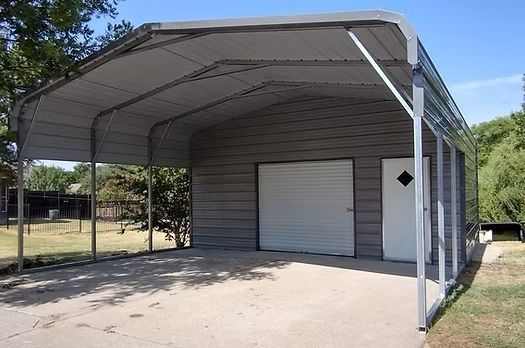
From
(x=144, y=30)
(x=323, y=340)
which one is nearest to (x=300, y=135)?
(x=144, y=30)

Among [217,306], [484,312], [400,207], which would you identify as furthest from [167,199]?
[484,312]

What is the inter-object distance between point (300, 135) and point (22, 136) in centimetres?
559

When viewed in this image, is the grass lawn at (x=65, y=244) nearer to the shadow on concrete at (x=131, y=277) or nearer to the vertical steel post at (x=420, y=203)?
the shadow on concrete at (x=131, y=277)

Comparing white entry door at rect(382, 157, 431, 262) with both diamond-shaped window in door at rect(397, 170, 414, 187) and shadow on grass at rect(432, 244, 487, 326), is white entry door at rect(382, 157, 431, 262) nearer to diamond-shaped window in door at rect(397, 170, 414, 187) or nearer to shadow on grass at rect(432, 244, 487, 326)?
diamond-shaped window in door at rect(397, 170, 414, 187)

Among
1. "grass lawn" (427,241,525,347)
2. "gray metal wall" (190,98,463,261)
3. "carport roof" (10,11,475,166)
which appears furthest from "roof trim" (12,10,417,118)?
"gray metal wall" (190,98,463,261)

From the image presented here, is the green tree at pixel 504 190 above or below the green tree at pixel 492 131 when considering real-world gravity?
below

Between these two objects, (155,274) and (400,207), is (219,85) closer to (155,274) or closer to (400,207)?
(155,274)

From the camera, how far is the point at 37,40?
7.87 metres

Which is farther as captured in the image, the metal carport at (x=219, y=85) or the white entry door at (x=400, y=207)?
the white entry door at (x=400, y=207)

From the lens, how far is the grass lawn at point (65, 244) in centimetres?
1091

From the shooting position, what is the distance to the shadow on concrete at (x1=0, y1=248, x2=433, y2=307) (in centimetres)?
672

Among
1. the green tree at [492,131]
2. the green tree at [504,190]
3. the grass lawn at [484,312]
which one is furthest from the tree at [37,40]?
the green tree at [492,131]

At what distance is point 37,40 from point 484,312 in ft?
25.4

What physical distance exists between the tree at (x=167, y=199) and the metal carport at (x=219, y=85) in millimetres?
874
